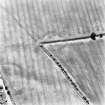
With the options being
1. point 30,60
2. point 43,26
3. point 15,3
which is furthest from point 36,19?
point 30,60

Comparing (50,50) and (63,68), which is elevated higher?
(50,50)

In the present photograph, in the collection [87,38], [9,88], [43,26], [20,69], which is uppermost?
[43,26]

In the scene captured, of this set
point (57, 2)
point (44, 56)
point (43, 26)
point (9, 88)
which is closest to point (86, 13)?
point (57, 2)

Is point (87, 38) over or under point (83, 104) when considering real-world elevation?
over

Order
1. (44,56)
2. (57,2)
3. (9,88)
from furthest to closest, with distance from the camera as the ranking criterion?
1. (57,2)
2. (44,56)
3. (9,88)

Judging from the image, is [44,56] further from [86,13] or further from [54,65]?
[86,13]

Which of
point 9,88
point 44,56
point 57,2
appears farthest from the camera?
point 57,2

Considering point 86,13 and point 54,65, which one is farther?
point 86,13
